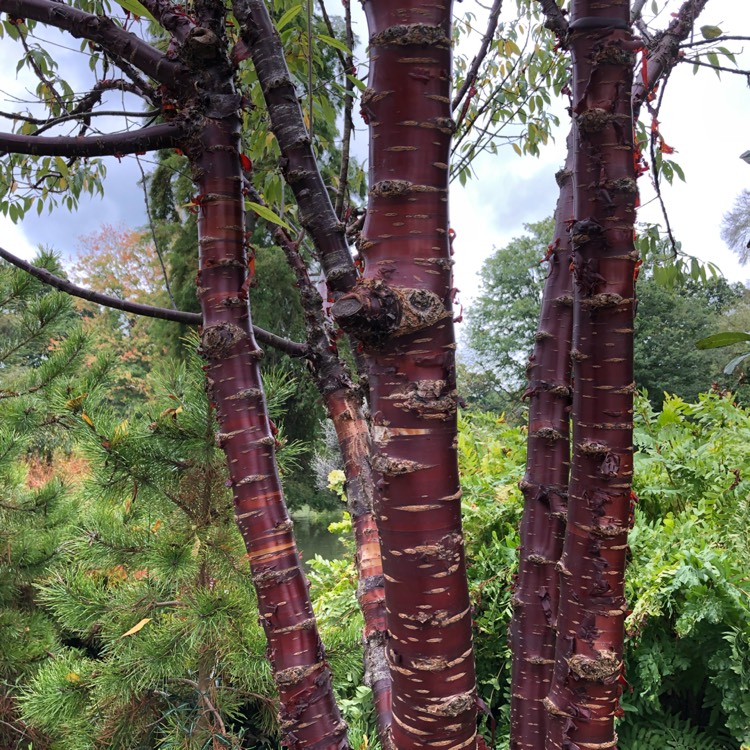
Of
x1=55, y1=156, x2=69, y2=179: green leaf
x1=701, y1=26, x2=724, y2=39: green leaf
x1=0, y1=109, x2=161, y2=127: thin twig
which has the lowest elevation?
x1=0, y1=109, x2=161, y2=127: thin twig

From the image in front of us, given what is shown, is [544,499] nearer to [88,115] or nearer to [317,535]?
[88,115]

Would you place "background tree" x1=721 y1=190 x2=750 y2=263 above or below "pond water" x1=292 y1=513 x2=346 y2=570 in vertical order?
above

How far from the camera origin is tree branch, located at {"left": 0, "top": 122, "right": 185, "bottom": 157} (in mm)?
883

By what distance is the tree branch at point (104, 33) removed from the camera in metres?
0.92

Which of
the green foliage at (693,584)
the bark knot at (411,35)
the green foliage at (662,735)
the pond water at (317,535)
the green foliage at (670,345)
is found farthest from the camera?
the green foliage at (670,345)

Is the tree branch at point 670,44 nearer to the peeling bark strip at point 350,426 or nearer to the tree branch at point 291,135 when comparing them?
the tree branch at point 291,135

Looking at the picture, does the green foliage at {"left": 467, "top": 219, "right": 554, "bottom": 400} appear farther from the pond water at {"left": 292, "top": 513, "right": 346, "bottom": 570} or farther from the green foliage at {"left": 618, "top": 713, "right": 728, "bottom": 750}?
the green foliage at {"left": 618, "top": 713, "right": 728, "bottom": 750}

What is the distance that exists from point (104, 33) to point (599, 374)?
925 mm

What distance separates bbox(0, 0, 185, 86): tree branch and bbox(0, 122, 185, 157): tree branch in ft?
0.29

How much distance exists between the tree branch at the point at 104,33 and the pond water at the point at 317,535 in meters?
8.02

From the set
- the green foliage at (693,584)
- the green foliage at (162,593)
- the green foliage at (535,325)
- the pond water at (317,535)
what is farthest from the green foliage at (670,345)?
the green foliage at (162,593)

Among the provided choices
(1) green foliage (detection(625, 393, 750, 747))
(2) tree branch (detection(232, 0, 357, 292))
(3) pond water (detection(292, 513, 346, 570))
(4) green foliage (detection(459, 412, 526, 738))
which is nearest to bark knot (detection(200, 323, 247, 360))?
(2) tree branch (detection(232, 0, 357, 292))

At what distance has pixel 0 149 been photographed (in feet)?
2.82

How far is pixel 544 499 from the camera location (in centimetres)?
91
